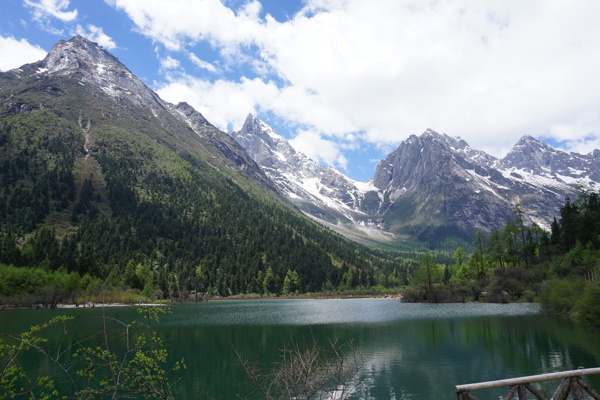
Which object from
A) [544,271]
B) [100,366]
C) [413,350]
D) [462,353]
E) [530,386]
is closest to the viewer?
[530,386]

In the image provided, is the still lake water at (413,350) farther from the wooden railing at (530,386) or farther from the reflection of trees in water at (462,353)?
the wooden railing at (530,386)

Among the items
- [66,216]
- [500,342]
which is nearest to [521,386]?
[500,342]

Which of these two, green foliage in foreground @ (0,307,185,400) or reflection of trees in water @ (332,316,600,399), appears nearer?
green foliage in foreground @ (0,307,185,400)

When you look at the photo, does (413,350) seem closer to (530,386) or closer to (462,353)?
(462,353)

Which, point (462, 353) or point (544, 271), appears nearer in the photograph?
point (462, 353)

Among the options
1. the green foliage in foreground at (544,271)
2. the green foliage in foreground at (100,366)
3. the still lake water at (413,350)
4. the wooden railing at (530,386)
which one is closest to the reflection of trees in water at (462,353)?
the still lake water at (413,350)

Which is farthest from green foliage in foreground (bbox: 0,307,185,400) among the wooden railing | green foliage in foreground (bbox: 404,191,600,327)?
green foliage in foreground (bbox: 404,191,600,327)

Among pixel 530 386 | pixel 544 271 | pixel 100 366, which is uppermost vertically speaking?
pixel 544 271

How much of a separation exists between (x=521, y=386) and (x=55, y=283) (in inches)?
4981

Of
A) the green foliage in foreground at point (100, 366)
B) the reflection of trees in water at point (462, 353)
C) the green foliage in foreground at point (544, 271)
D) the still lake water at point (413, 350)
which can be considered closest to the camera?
the green foliage in foreground at point (100, 366)

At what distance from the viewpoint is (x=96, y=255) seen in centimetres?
16212

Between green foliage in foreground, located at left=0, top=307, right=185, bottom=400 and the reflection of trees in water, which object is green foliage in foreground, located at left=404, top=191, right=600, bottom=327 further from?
green foliage in foreground, located at left=0, top=307, right=185, bottom=400

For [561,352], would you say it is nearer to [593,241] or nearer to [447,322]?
[447,322]

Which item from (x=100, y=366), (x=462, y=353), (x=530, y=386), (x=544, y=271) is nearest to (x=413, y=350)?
(x=462, y=353)
